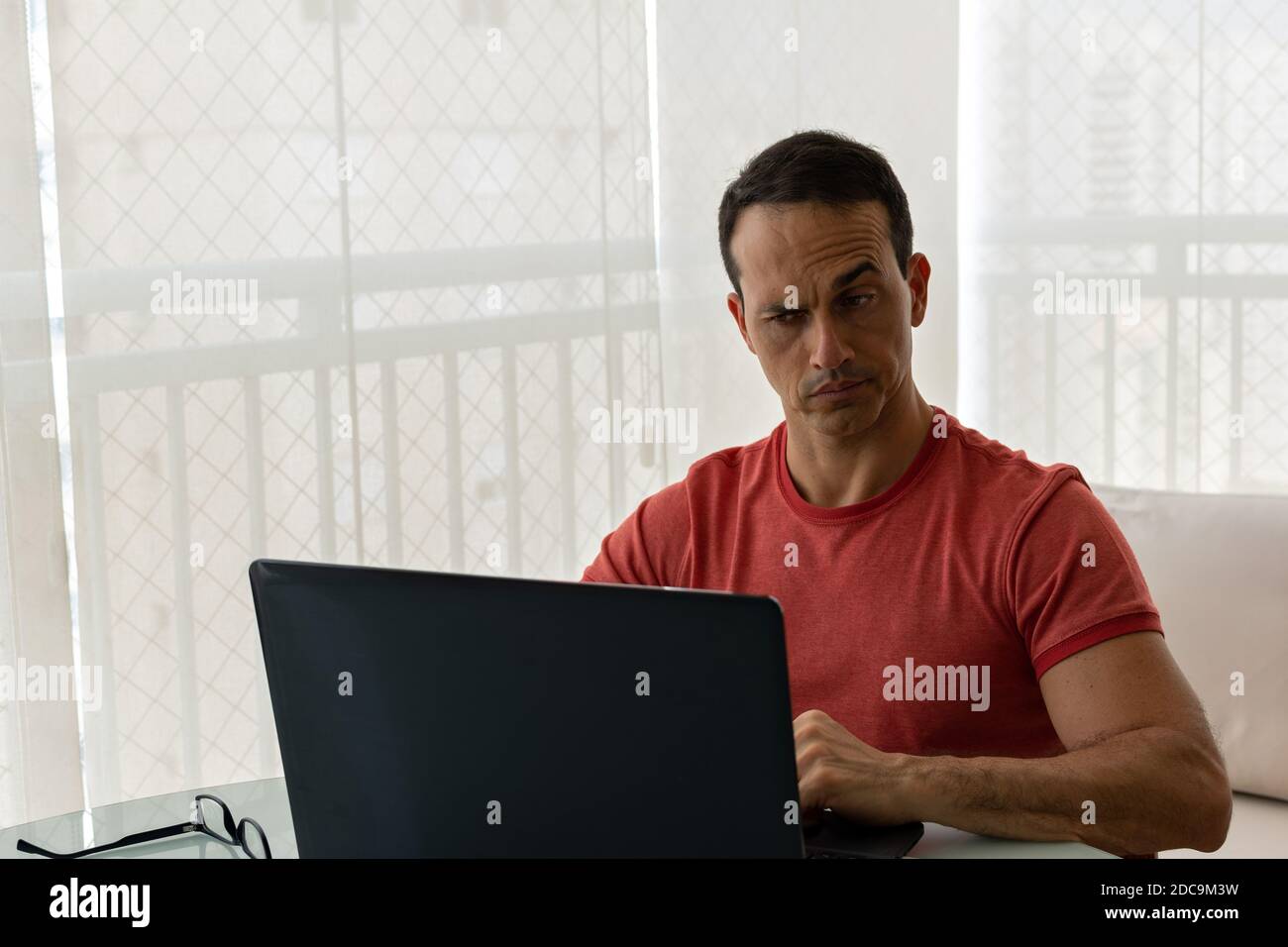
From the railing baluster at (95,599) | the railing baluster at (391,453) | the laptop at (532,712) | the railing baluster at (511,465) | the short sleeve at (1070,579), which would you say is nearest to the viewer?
the laptop at (532,712)

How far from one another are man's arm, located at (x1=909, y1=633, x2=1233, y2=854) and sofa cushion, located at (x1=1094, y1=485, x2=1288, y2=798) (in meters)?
0.73

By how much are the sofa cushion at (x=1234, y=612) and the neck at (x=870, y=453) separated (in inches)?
25.6

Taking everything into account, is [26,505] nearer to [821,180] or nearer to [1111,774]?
[821,180]

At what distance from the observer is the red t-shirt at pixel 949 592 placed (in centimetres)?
127

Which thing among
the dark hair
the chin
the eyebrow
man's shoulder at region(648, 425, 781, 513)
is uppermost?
the dark hair

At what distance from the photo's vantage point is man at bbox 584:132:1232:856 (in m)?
1.13

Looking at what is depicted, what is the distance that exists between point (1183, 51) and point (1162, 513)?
1.58 metres

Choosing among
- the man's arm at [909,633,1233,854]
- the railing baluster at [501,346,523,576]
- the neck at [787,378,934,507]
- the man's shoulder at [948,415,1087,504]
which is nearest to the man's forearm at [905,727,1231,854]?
the man's arm at [909,633,1233,854]

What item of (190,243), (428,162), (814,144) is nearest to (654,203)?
(428,162)

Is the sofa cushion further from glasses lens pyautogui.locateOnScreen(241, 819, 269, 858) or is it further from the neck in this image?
glasses lens pyautogui.locateOnScreen(241, 819, 269, 858)

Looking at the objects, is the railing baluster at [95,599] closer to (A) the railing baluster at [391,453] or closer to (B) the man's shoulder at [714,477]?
(A) the railing baluster at [391,453]

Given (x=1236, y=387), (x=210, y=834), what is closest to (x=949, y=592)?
(x=210, y=834)

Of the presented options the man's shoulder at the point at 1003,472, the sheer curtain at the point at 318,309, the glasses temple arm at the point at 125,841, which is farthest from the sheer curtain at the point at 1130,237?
the glasses temple arm at the point at 125,841

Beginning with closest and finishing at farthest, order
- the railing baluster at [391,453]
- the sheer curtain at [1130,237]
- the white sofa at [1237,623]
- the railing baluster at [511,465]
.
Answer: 1. the white sofa at [1237,623]
2. the railing baluster at [391,453]
3. the railing baluster at [511,465]
4. the sheer curtain at [1130,237]
